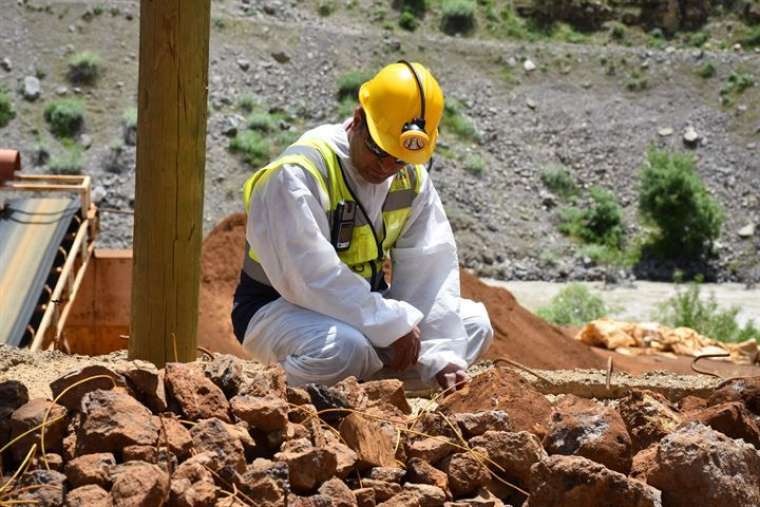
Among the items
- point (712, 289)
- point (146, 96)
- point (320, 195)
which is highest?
point (146, 96)

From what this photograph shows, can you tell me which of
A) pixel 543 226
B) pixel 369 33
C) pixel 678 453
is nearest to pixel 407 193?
pixel 678 453

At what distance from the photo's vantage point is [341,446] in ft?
13.5

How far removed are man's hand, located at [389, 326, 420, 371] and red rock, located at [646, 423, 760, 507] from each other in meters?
1.39

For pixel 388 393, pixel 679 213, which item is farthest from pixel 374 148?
pixel 679 213

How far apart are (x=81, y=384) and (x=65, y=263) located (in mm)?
5093

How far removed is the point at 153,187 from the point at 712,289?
1966 cm

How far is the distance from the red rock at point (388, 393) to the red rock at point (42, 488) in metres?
1.38

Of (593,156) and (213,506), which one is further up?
(213,506)

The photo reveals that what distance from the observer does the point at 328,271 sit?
5.25m

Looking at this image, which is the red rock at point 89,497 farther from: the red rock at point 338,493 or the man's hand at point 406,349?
the man's hand at point 406,349

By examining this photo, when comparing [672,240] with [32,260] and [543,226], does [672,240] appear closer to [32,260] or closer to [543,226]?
[543,226]

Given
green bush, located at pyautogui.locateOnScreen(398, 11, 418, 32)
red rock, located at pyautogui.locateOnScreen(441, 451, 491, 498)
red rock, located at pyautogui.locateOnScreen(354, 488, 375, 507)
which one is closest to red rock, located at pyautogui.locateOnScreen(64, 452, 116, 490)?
red rock, located at pyautogui.locateOnScreen(354, 488, 375, 507)

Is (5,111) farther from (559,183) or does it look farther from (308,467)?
(308,467)

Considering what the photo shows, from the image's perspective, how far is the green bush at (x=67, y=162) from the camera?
78.2 feet
